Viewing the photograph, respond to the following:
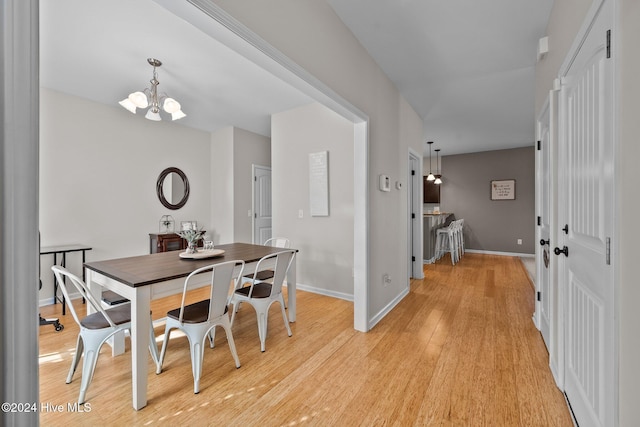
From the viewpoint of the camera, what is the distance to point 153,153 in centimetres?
446

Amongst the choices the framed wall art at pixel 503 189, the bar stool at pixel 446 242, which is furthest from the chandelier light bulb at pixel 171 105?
the framed wall art at pixel 503 189

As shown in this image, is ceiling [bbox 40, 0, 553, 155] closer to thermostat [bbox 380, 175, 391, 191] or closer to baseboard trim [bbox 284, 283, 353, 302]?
thermostat [bbox 380, 175, 391, 191]

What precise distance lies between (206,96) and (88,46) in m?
1.32

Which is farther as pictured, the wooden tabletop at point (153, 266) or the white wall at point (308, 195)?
the white wall at point (308, 195)

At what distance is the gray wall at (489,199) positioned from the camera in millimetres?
6641

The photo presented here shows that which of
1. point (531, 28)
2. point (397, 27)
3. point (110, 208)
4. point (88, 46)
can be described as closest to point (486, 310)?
point (531, 28)

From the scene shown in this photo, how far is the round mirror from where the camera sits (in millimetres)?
4583

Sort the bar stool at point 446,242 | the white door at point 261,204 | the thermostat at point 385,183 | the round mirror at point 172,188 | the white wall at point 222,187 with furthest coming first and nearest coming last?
the bar stool at point 446,242
the white door at point 261,204
the white wall at point 222,187
the round mirror at point 172,188
the thermostat at point 385,183

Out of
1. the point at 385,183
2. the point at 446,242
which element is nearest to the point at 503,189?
the point at 446,242

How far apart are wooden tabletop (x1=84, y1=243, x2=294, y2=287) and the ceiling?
1847mm

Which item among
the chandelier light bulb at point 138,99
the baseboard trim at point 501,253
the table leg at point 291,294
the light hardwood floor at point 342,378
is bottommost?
the light hardwood floor at point 342,378

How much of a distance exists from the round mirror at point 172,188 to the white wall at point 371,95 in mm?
3537

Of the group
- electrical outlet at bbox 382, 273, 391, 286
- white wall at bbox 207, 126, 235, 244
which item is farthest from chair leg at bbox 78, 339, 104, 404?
white wall at bbox 207, 126, 235, 244

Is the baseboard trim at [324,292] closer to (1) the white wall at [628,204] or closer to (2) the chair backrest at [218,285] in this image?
(2) the chair backrest at [218,285]
